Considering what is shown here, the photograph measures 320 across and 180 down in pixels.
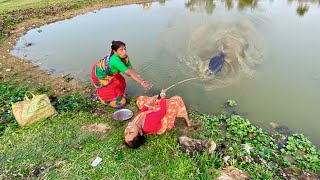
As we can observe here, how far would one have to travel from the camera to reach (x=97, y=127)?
4438 millimetres

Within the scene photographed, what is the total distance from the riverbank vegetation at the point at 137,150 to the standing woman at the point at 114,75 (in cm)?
26

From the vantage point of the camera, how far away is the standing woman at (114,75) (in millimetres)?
4215

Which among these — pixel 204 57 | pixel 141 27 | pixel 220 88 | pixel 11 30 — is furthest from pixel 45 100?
pixel 11 30

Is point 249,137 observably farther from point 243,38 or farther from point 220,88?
point 243,38

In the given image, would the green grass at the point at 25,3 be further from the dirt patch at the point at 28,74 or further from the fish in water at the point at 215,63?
the fish in water at the point at 215,63

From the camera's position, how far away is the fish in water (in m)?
5.91

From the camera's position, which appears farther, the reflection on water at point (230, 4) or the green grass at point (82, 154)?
the reflection on water at point (230, 4)

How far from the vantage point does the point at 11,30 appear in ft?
30.6

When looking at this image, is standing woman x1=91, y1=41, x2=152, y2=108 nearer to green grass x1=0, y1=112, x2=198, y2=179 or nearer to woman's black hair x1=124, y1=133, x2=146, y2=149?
green grass x1=0, y1=112, x2=198, y2=179

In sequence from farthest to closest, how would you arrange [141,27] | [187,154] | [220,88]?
[141,27]
[220,88]
[187,154]

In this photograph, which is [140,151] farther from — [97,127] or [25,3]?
[25,3]

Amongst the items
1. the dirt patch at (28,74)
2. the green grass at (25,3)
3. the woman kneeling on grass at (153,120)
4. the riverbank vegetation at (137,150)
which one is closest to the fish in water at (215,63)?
the riverbank vegetation at (137,150)

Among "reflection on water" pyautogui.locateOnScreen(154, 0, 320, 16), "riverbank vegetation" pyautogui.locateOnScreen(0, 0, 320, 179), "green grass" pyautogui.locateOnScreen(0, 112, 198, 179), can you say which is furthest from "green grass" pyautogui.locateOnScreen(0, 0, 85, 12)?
"green grass" pyautogui.locateOnScreen(0, 112, 198, 179)

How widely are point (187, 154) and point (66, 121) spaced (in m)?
2.22
